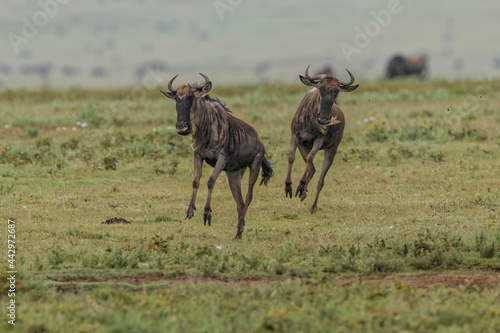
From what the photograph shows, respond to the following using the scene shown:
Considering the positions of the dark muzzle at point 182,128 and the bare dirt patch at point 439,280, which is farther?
the dark muzzle at point 182,128

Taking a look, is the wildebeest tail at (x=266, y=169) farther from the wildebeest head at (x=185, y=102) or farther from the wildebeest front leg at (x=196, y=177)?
the wildebeest head at (x=185, y=102)

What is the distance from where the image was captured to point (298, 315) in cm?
775

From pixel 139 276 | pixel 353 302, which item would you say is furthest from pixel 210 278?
pixel 353 302

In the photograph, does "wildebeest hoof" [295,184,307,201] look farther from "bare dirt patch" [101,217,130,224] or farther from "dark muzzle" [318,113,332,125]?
"bare dirt patch" [101,217,130,224]

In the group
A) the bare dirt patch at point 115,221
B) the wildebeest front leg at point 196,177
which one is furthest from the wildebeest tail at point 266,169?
the bare dirt patch at point 115,221

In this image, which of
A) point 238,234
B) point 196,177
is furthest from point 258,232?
point 196,177

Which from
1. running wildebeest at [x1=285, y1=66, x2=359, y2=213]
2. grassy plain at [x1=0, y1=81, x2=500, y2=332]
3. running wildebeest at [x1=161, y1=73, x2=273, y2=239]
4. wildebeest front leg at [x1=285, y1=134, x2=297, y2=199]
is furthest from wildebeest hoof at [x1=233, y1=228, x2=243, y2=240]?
running wildebeest at [x1=285, y1=66, x2=359, y2=213]

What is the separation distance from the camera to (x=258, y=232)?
1259cm

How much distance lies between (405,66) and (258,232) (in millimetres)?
48114

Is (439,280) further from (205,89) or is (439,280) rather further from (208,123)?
(205,89)

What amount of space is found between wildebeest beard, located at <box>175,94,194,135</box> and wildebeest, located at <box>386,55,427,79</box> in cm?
4680

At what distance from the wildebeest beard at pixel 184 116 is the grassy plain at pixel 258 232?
1.46m

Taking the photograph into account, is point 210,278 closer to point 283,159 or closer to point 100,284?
point 100,284

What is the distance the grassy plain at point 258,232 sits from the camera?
7898mm
